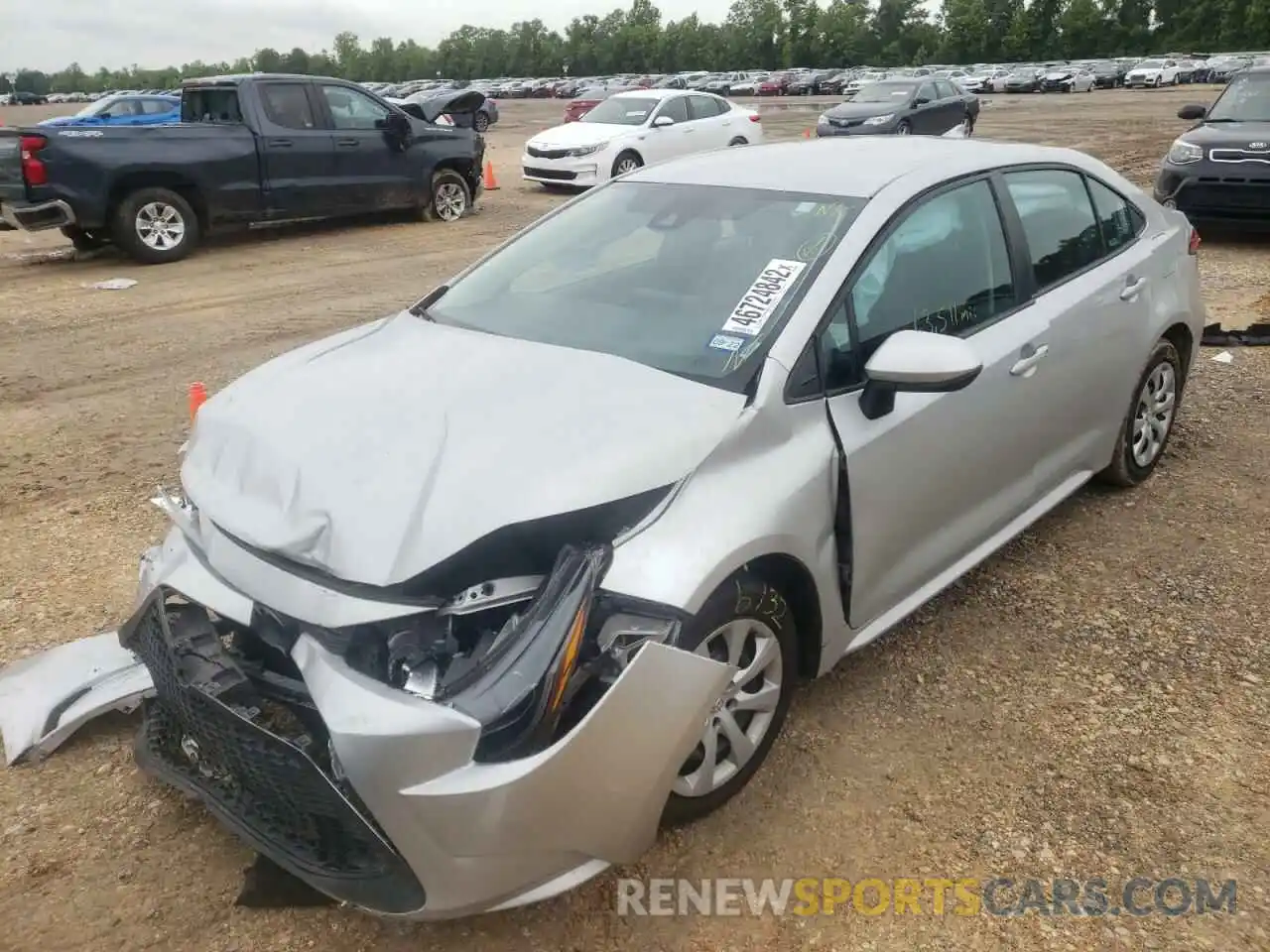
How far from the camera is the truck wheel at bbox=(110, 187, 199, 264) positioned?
10.2 metres

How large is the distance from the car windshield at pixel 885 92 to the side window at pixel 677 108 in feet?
17.8

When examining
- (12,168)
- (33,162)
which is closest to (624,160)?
(33,162)

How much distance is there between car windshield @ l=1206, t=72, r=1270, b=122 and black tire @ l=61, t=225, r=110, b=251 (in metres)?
11.6

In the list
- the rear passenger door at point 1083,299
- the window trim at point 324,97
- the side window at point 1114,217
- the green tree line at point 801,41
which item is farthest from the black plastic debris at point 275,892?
the green tree line at point 801,41

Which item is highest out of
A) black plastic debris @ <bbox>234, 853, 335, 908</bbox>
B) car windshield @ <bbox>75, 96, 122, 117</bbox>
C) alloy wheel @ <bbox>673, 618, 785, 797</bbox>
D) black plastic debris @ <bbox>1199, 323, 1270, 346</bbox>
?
car windshield @ <bbox>75, 96, 122, 117</bbox>

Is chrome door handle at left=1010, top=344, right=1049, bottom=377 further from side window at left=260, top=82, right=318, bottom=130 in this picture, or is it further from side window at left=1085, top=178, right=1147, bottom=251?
side window at left=260, top=82, right=318, bottom=130

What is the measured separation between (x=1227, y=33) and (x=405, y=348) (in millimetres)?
89260

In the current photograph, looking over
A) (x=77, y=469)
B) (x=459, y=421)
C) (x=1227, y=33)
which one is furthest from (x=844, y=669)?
(x=1227, y=33)

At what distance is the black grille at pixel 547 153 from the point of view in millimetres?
15602

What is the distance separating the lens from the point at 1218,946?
240cm

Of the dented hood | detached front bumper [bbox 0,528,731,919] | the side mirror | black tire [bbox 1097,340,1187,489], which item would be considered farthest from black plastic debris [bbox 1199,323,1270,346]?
detached front bumper [bbox 0,528,731,919]

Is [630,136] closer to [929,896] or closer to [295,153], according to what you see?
[295,153]

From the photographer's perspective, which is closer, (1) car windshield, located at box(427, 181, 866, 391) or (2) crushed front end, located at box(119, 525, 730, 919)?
(2) crushed front end, located at box(119, 525, 730, 919)

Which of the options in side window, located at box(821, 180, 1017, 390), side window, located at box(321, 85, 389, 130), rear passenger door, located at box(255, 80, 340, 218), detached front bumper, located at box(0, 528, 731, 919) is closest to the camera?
detached front bumper, located at box(0, 528, 731, 919)
